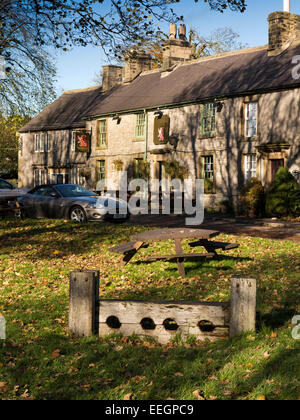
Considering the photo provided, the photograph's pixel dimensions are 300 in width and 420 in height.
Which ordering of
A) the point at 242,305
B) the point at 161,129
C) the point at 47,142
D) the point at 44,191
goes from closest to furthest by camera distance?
the point at 242,305, the point at 44,191, the point at 161,129, the point at 47,142

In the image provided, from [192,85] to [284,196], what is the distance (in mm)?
10998

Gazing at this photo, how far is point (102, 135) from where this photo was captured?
37.7 meters

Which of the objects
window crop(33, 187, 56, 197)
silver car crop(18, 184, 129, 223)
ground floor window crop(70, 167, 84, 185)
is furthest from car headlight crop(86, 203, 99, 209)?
ground floor window crop(70, 167, 84, 185)

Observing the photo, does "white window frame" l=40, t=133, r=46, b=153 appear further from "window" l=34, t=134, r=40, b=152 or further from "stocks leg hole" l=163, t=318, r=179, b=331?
"stocks leg hole" l=163, t=318, r=179, b=331

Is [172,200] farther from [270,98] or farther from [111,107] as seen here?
[111,107]

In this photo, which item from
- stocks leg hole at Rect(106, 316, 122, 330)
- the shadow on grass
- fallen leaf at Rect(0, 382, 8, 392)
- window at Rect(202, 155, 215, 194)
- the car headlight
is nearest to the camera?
the shadow on grass

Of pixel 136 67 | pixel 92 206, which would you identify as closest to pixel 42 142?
pixel 136 67

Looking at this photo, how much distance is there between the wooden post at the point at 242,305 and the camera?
614 cm

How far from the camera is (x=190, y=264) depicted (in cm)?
1057

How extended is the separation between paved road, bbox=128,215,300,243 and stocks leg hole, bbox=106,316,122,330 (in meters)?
9.70

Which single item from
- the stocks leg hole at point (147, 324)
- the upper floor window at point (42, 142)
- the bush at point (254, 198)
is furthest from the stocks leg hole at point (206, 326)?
the upper floor window at point (42, 142)

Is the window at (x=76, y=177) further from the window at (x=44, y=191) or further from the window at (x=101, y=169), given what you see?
the window at (x=44, y=191)

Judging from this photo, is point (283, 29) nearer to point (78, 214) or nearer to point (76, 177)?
point (78, 214)

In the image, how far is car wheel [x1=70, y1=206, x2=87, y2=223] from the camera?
17.8 m
